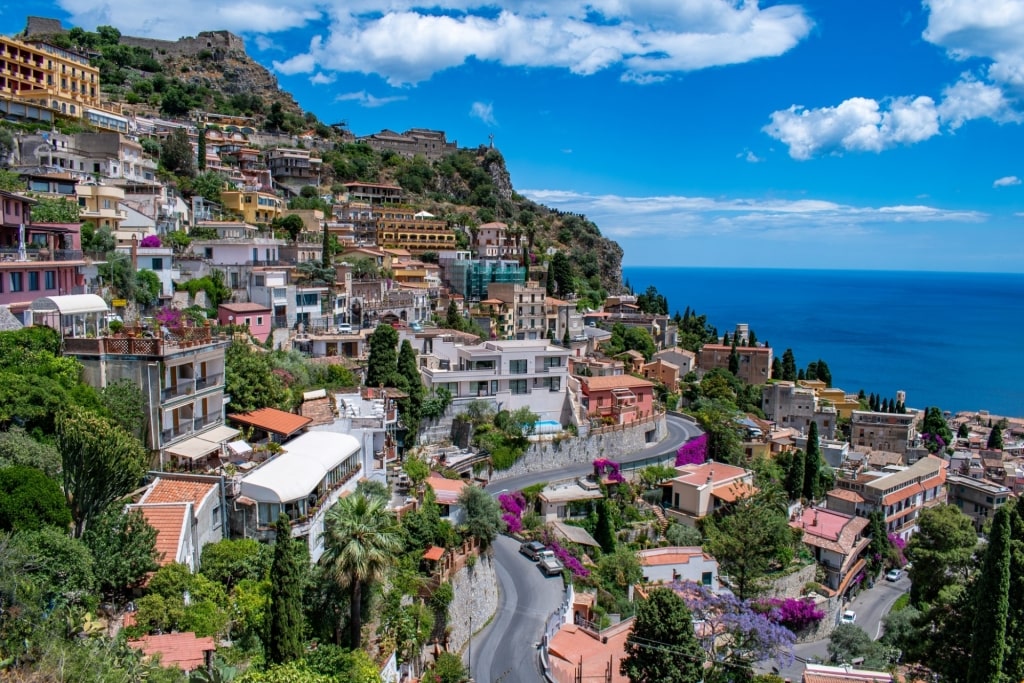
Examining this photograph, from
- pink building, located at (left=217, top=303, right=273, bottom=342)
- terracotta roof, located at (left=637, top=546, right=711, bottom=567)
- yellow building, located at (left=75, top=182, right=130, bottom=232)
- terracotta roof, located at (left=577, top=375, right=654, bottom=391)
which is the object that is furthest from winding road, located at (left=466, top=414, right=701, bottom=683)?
yellow building, located at (left=75, top=182, right=130, bottom=232)

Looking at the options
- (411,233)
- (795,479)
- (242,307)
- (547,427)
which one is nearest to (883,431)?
(795,479)

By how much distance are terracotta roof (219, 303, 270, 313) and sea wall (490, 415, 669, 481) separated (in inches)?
543

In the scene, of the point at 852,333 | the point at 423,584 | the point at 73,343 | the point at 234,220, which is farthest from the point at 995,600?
the point at 852,333

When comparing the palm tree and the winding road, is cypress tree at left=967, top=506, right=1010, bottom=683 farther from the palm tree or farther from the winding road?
the palm tree

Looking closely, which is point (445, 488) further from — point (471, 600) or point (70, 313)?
point (70, 313)

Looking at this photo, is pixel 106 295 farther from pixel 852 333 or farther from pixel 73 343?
pixel 852 333

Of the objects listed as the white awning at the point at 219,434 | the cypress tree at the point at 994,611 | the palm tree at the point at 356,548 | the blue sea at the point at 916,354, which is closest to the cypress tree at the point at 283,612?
→ the palm tree at the point at 356,548

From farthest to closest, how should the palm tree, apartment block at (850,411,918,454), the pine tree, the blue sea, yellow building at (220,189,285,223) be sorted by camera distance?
the blue sea, apartment block at (850,411,918,454), yellow building at (220,189,285,223), the pine tree, the palm tree

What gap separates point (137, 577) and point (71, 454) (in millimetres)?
2747

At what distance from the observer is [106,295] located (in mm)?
28062

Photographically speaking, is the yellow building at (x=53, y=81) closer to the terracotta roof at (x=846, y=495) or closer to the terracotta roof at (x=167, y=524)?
the terracotta roof at (x=167, y=524)

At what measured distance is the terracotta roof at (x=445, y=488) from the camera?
26.4 m

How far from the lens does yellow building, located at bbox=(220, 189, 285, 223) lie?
54.2 metres

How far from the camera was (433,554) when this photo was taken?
21938 millimetres
